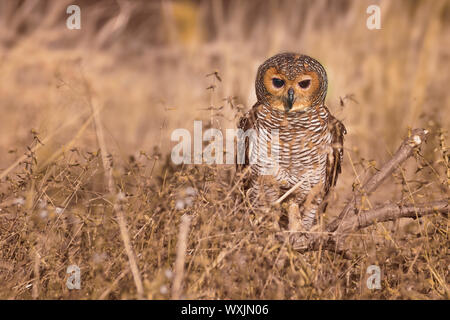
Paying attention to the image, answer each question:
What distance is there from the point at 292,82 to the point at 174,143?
4.97ft

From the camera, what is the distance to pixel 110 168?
2.71m

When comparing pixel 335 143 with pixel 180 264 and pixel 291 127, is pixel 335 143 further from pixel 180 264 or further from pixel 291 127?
pixel 180 264

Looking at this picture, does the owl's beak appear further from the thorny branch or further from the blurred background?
the blurred background

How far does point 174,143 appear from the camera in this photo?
4625mm

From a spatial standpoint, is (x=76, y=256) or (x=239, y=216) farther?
Answer: (x=76, y=256)

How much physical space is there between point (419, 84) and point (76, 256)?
433cm

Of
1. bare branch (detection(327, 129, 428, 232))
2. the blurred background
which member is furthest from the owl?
the blurred background

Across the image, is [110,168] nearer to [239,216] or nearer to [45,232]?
[45,232]

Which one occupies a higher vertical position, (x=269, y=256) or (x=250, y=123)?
(x=250, y=123)

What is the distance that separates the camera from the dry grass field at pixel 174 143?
251 centimetres

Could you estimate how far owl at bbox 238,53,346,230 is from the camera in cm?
334

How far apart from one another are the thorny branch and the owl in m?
0.49

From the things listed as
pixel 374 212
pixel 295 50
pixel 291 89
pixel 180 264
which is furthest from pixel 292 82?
pixel 295 50

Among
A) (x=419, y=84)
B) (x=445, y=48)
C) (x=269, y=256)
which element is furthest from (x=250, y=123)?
(x=445, y=48)
